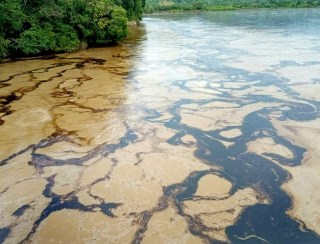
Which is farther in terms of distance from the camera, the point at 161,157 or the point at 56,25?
the point at 56,25

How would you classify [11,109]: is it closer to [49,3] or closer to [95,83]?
[95,83]

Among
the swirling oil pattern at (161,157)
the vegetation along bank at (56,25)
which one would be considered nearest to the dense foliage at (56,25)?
the vegetation along bank at (56,25)

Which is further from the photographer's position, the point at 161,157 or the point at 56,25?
the point at 56,25

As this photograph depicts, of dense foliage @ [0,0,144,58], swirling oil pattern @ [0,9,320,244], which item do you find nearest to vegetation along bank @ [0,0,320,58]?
dense foliage @ [0,0,144,58]

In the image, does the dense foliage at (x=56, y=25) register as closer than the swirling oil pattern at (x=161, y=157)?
No

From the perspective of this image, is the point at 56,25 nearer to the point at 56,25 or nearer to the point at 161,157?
the point at 56,25

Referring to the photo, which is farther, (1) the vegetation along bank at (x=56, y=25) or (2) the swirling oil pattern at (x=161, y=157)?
(1) the vegetation along bank at (x=56, y=25)

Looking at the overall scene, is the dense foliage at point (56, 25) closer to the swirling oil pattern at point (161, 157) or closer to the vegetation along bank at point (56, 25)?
the vegetation along bank at point (56, 25)

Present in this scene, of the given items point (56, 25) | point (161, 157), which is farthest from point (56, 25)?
point (161, 157)
